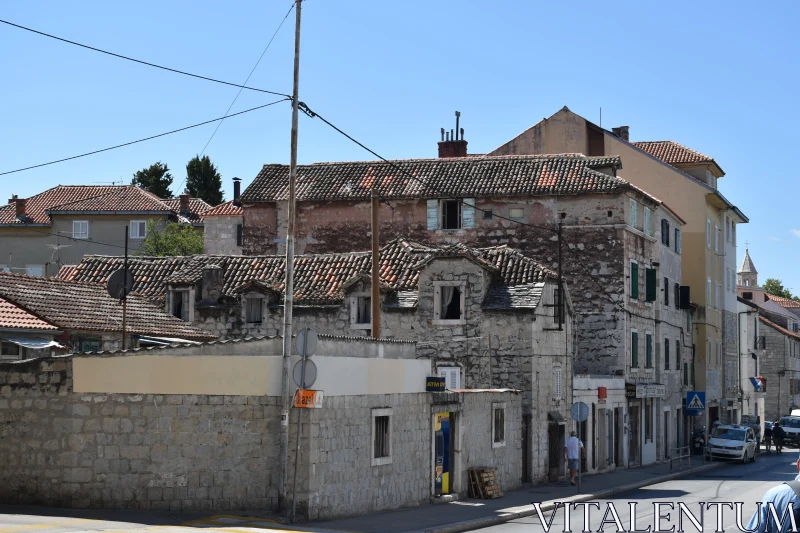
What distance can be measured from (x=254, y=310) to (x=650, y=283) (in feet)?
61.8

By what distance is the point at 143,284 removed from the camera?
40.0m

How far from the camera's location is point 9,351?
27.2 metres

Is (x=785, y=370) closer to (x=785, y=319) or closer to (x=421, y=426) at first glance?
(x=785, y=319)

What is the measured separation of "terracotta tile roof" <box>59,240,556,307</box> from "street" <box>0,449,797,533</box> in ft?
23.3

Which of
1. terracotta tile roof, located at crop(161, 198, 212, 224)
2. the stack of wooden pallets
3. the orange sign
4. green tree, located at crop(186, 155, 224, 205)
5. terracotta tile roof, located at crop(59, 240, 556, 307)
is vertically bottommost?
the stack of wooden pallets

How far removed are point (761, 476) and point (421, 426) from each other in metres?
19.6

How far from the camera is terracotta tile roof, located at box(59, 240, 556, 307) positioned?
3666 cm

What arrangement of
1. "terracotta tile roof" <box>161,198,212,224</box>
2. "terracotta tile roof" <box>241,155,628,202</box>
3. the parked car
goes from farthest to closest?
"terracotta tile roof" <box>161,198,212,224</box>
the parked car
"terracotta tile roof" <box>241,155,628,202</box>

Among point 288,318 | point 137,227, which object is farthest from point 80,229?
point 288,318

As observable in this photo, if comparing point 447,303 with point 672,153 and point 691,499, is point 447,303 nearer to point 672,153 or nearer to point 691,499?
point 691,499

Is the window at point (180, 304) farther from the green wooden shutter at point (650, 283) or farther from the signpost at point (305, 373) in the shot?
the green wooden shutter at point (650, 283)

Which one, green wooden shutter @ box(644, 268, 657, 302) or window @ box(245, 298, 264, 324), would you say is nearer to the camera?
window @ box(245, 298, 264, 324)

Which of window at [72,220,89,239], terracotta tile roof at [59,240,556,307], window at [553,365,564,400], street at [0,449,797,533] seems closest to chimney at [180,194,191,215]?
window at [72,220,89,239]

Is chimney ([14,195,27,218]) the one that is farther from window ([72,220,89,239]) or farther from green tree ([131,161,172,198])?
green tree ([131,161,172,198])
